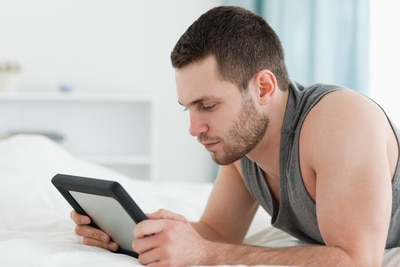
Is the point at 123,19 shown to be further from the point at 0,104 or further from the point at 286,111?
the point at 286,111

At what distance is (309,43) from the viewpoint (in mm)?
4117

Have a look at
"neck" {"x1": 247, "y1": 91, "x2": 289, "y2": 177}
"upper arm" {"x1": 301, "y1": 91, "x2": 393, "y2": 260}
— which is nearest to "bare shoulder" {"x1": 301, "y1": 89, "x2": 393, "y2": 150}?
"upper arm" {"x1": 301, "y1": 91, "x2": 393, "y2": 260}

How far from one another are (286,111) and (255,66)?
0.12 meters

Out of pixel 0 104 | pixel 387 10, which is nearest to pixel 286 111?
pixel 387 10

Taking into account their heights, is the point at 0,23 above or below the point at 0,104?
above

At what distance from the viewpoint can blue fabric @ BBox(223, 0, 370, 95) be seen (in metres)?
3.87

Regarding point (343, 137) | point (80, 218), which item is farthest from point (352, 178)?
point (80, 218)

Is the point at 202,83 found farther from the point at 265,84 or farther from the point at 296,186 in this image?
the point at 296,186

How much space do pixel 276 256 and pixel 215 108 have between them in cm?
35

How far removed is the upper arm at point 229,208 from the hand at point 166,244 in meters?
0.55

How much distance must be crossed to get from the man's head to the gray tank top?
7cm

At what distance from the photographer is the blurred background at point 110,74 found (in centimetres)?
421

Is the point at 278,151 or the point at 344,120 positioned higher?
Answer: the point at 344,120

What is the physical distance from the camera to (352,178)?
1.29m
